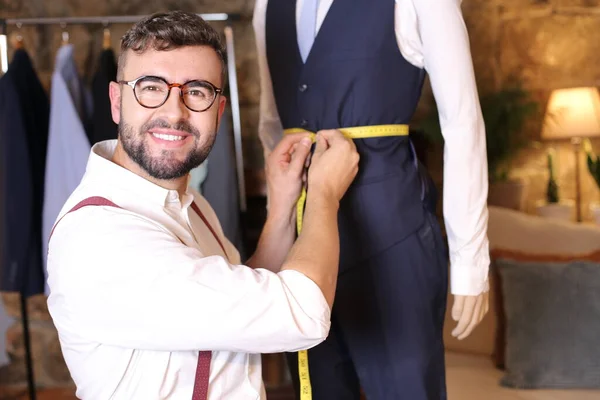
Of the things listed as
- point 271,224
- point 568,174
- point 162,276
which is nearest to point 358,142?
point 271,224

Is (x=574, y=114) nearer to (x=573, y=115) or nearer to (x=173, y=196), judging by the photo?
(x=573, y=115)

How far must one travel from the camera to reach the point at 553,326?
2.28 meters

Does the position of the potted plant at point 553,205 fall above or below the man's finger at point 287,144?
below

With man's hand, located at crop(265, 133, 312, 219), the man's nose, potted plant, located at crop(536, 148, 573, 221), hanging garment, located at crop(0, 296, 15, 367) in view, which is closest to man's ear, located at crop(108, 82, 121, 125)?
the man's nose

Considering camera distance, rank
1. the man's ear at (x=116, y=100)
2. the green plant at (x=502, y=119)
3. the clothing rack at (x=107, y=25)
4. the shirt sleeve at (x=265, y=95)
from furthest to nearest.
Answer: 1. the green plant at (x=502, y=119)
2. the clothing rack at (x=107, y=25)
3. the shirt sleeve at (x=265, y=95)
4. the man's ear at (x=116, y=100)

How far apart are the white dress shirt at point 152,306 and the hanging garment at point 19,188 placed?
148 cm

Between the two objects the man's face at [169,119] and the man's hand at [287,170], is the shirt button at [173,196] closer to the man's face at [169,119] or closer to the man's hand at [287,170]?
the man's face at [169,119]

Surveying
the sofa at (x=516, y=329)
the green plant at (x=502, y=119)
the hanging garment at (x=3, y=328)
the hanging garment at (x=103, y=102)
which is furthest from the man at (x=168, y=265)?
the hanging garment at (x=3, y=328)

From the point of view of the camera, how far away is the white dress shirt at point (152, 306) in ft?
3.48

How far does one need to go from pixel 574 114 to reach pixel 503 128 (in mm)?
347

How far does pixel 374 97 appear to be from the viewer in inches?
55.7

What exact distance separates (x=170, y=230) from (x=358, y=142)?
0.43 m

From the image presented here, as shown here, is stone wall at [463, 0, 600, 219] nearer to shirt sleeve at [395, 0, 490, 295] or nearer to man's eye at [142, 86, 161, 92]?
shirt sleeve at [395, 0, 490, 295]

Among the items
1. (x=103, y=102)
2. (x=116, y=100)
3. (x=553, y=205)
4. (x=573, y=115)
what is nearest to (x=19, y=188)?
(x=103, y=102)
